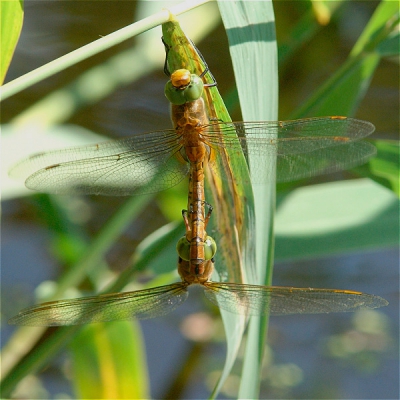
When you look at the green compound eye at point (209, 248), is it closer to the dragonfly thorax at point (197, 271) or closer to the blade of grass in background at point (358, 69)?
the dragonfly thorax at point (197, 271)

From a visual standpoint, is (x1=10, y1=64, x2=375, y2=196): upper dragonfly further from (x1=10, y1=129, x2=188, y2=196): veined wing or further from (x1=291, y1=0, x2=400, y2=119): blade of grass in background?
(x1=291, y1=0, x2=400, y2=119): blade of grass in background

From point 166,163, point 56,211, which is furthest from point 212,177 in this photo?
point 56,211

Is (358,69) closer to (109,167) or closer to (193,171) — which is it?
(193,171)

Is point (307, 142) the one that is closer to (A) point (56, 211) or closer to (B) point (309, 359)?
(A) point (56, 211)

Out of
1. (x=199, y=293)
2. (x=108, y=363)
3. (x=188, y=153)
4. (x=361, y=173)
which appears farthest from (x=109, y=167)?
(x=199, y=293)

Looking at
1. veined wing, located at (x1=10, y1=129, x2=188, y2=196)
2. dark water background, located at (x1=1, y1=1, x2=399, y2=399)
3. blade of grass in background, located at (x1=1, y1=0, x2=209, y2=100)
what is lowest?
dark water background, located at (x1=1, y1=1, x2=399, y2=399)

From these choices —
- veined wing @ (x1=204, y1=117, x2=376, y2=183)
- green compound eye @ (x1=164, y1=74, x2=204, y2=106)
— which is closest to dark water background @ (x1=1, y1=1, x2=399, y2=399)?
veined wing @ (x1=204, y1=117, x2=376, y2=183)
